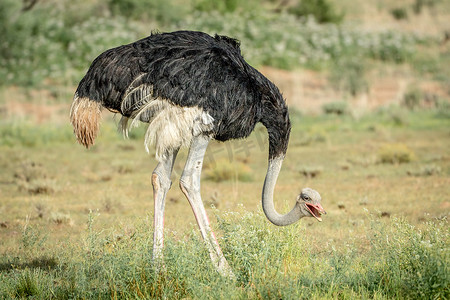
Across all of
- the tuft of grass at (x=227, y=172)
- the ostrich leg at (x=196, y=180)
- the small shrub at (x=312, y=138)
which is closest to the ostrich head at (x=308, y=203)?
the ostrich leg at (x=196, y=180)

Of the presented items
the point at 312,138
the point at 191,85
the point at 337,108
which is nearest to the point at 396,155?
the point at 312,138

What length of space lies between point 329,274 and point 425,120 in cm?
1342

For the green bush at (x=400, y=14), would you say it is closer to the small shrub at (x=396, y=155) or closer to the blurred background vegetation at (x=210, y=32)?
the blurred background vegetation at (x=210, y=32)

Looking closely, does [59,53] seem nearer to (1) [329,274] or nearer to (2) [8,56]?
(2) [8,56]

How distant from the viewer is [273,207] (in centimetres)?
550

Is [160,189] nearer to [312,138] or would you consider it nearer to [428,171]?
[428,171]

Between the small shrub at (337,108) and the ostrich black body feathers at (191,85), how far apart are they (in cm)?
1324

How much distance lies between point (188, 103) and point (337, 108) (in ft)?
45.3

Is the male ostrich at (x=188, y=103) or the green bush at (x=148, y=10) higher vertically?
the green bush at (x=148, y=10)

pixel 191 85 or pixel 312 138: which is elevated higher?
pixel 312 138

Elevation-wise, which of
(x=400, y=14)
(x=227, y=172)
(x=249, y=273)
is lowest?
(x=249, y=273)

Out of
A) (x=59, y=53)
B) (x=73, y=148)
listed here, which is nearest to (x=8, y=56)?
(x=59, y=53)

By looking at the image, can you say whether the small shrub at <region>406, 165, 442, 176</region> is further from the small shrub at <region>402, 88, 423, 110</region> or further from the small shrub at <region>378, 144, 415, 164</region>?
the small shrub at <region>402, 88, 423, 110</region>

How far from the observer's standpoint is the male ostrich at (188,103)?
18.1ft
